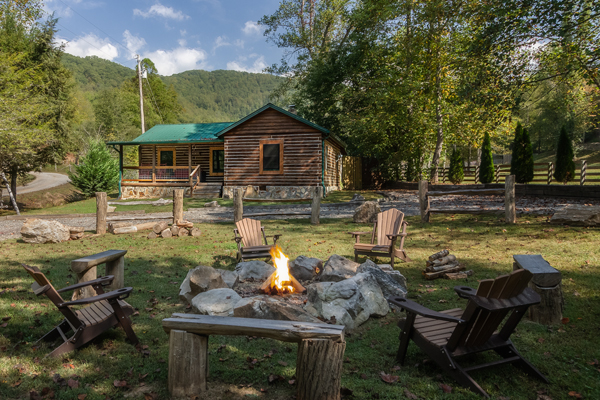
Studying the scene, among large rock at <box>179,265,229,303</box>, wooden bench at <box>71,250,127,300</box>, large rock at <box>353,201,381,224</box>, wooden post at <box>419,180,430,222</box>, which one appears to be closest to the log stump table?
large rock at <box>179,265,229,303</box>

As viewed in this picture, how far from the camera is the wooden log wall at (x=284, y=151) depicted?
60.3 feet

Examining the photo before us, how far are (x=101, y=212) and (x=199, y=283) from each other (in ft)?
21.5

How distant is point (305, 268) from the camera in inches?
215

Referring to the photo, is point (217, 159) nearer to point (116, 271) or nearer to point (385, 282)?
point (116, 271)

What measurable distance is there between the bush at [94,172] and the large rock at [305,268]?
1979cm

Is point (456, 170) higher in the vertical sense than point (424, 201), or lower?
→ higher

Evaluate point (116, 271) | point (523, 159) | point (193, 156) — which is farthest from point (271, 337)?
point (193, 156)

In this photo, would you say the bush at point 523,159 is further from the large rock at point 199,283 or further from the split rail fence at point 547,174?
the large rock at point 199,283

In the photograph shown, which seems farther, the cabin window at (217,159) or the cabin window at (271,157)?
the cabin window at (217,159)

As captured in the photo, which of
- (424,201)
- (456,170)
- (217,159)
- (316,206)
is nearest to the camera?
(424,201)

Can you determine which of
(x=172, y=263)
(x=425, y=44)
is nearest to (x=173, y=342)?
(x=172, y=263)

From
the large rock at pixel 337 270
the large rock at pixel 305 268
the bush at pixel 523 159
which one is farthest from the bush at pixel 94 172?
the bush at pixel 523 159

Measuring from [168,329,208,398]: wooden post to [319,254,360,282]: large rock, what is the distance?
2702 millimetres

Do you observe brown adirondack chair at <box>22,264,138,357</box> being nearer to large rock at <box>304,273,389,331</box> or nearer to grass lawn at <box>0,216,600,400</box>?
grass lawn at <box>0,216,600,400</box>
